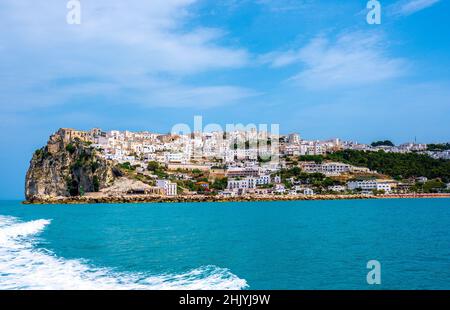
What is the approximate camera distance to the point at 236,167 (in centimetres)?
8781

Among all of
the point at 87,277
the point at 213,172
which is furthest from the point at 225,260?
the point at 213,172

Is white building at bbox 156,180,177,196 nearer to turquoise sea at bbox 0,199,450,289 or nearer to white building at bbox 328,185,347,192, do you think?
white building at bbox 328,185,347,192

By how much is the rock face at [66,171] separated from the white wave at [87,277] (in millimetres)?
60393

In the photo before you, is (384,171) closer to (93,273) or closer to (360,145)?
(360,145)

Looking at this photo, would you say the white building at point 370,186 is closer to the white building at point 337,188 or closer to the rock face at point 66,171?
the white building at point 337,188

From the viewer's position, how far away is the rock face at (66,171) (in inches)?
2835

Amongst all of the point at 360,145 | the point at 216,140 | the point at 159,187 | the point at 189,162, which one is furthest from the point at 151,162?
the point at 360,145

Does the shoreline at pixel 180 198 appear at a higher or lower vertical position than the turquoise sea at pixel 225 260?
lower

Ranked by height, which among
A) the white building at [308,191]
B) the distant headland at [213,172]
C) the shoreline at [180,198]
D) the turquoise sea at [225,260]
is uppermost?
the distant headland at [213,172]

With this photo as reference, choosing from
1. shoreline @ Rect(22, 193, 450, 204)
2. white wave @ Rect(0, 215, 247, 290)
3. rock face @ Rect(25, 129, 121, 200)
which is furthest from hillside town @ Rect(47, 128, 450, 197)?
white wave @ Rect(0, 215, 247, 290)

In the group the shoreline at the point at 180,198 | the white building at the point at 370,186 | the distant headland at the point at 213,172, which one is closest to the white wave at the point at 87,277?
the shoreline at the point at 180,198

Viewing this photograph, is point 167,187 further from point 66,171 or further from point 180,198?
point 66,171

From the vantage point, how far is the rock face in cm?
7200

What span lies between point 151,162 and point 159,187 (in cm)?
1565
